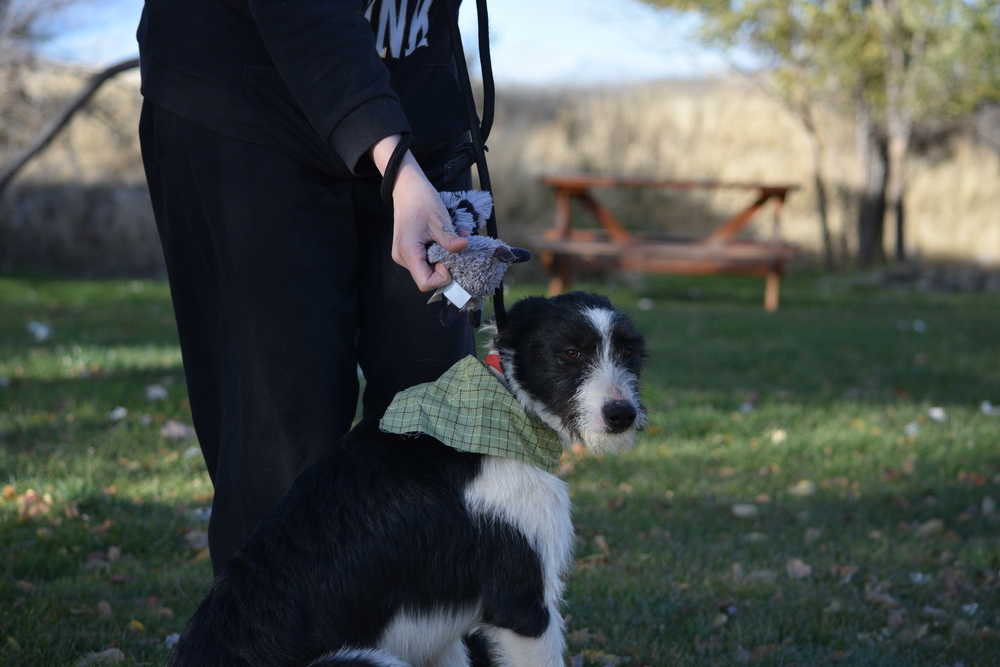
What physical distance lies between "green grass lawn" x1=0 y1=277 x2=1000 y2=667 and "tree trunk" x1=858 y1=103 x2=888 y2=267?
36.6 feet

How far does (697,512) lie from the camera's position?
485 centimetres

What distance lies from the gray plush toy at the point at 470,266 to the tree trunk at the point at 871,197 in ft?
62.5

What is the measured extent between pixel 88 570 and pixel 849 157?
70.6 ft

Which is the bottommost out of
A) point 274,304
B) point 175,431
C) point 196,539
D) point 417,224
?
point 196,539

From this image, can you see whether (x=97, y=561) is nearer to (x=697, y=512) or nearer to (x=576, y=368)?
(x=576, y=368)

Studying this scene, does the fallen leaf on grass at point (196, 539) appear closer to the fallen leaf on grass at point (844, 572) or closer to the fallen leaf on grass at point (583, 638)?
the fallen leaf on grass at point (583, 638)

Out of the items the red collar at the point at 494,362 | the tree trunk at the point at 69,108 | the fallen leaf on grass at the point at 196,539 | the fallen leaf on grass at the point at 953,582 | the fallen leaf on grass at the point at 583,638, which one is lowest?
the fallen leaf on grass at the point at 953,582

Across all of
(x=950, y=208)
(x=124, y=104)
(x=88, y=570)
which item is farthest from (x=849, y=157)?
(x=88, y=570)

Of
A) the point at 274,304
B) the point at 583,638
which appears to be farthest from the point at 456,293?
the point at 583,638

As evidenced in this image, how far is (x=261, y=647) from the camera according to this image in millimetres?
2053

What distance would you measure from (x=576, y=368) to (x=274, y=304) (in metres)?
0.84

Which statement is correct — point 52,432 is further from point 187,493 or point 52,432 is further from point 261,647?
point 261,647

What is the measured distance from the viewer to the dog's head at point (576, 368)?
2.37m

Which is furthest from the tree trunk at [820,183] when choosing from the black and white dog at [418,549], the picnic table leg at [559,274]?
the black and white dog at [418,549]
